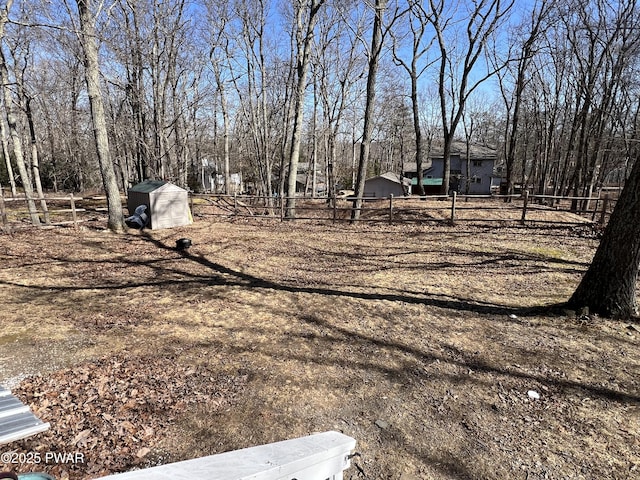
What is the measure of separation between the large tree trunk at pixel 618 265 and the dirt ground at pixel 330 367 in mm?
305

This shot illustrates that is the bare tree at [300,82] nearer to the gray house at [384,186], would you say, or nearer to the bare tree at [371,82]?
the bare tree at [371,82]

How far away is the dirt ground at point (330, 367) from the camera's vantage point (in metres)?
2.63

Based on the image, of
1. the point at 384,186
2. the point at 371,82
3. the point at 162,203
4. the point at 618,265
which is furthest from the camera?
the point at 384,186

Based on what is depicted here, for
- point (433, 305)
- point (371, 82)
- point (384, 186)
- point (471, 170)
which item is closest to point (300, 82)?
point (371, 82)

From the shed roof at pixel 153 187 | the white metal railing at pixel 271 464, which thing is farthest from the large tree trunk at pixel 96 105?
the white metal railing at pixel 271 464

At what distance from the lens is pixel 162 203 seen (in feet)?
39.7

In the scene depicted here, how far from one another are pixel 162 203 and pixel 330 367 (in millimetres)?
10337

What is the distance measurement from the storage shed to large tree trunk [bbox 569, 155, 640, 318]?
11669 mm

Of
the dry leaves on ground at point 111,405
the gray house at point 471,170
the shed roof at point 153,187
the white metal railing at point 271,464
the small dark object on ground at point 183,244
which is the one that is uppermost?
the gray house at point 471,170

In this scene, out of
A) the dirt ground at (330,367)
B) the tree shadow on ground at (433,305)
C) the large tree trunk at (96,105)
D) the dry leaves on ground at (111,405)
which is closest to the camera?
the dry leaves on ground at (111,405)

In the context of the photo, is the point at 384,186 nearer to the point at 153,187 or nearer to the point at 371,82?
the point at 371,82

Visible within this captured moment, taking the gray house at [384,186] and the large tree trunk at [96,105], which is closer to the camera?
the large tree trunk at [96,105]

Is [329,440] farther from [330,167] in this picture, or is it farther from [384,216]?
[330,167]

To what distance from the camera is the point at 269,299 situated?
226 inches
